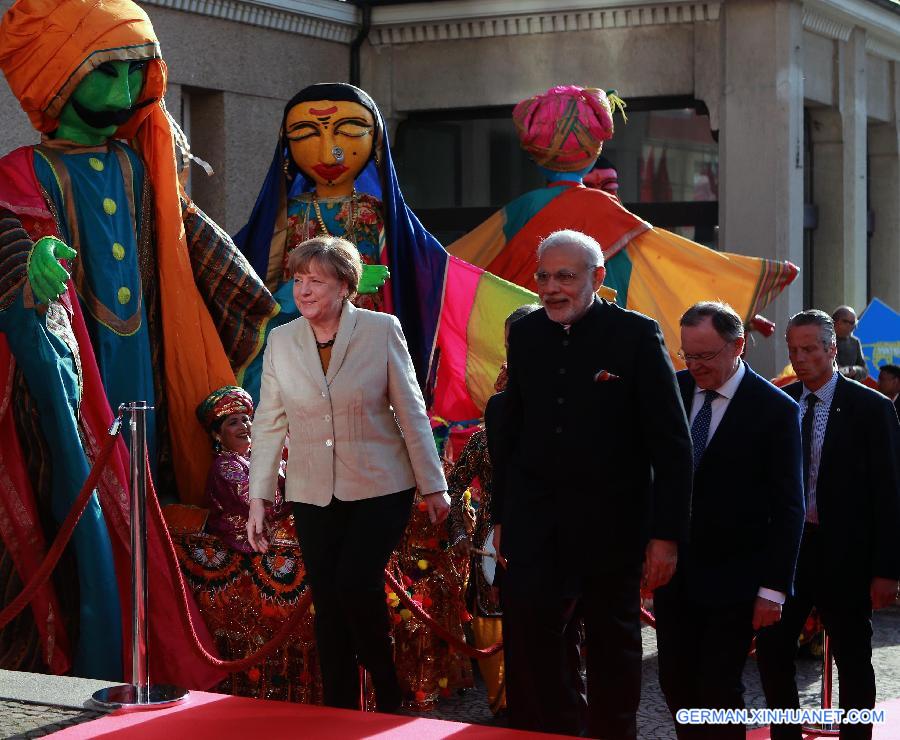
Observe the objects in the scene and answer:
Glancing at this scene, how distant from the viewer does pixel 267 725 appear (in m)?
4.77

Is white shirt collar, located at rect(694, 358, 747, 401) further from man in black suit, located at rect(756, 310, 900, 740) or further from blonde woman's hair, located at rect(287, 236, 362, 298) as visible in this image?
blonde woman's hair, located at rect(287, 236, 362, 298)

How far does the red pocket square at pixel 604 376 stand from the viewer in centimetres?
459

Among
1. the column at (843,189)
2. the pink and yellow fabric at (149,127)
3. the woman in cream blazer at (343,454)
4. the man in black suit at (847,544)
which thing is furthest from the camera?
the column at (843,189)

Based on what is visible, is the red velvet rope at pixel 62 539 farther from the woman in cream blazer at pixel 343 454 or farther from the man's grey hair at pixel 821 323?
the man's grey hair at pixel 821 323

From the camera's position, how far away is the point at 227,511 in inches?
255

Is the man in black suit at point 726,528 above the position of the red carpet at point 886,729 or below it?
above

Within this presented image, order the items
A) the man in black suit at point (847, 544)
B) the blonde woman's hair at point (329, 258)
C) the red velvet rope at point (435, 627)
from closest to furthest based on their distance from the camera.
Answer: the blonde woman's hair at point (329, 258), the man in black suit at point (847, 544), the red velvet rope at point (435, 627)

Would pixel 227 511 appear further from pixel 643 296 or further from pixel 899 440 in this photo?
pixel 643 296

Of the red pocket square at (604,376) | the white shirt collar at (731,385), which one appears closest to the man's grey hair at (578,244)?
the red pocket square at (604,376)

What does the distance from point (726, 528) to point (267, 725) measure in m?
1.45

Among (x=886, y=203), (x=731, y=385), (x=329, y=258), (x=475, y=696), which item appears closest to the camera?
(x=731, y=385)

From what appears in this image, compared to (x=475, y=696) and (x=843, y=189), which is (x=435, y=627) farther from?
(x=843, y=189)

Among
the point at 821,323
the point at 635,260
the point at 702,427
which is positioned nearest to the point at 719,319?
the point at 702,427

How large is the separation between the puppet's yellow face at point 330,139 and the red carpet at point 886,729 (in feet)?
11.1
